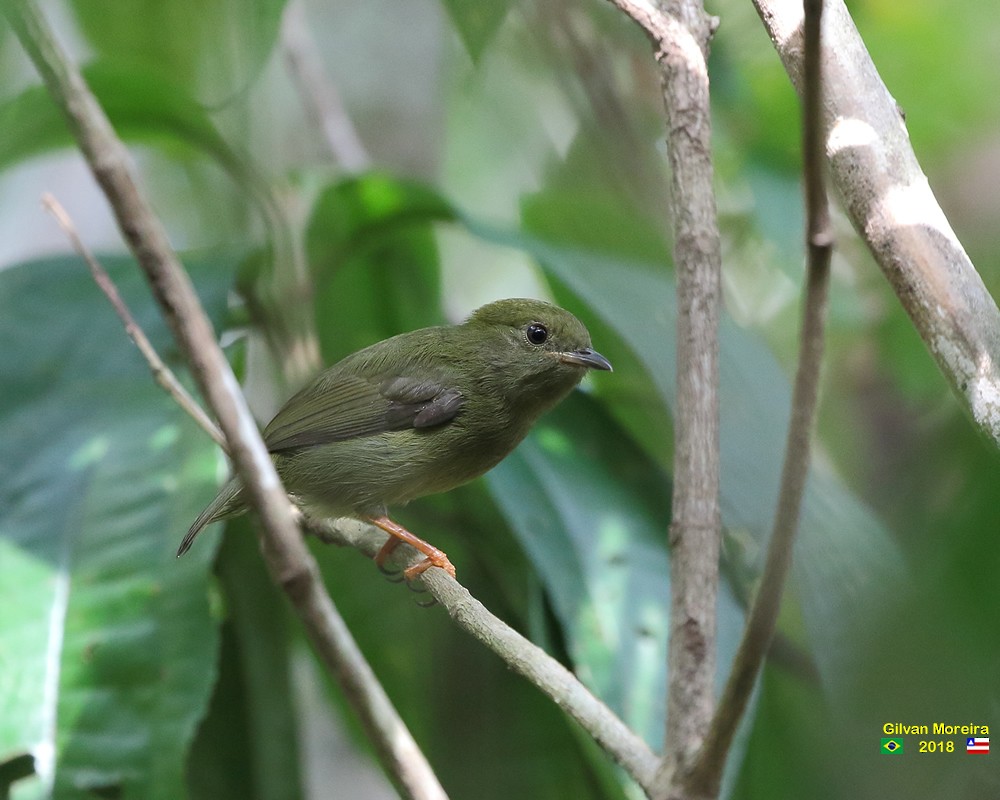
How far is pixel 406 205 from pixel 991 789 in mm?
2740

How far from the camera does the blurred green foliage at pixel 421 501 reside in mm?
2881

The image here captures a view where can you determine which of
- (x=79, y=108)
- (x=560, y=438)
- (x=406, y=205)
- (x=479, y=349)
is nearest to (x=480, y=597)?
(x=560, y=438)

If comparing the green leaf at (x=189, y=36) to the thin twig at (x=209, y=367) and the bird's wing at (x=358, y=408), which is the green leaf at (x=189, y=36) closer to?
the bird's wing at (x=358, y=408)

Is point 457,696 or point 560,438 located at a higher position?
point 560,438

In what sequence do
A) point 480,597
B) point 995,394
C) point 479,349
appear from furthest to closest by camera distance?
point 480,597
point 479,349
point 995,394

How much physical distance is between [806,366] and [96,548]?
2.47m

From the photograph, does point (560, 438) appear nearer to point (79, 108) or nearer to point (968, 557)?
point (79, 108)

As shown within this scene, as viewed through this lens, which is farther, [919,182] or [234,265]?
[234,265]

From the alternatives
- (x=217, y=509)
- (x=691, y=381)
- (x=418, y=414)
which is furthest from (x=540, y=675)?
(x=418, y=414)

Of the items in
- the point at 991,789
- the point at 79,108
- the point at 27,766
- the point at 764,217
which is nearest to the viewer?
the point at 79,108

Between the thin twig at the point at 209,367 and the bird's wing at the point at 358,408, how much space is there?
1.95m

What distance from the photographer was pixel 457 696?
12.7 feet

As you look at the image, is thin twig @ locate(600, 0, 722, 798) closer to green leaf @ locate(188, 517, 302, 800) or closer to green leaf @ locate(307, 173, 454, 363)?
green leaf @ locate(307, 173, 454, 363)

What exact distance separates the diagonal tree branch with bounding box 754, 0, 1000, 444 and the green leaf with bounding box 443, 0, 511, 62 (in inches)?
24.2
